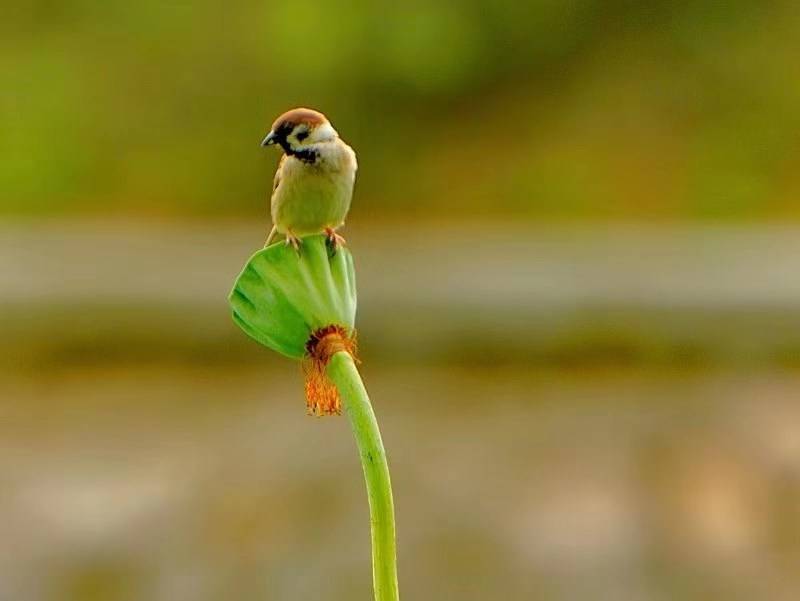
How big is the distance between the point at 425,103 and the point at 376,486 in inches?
96.3

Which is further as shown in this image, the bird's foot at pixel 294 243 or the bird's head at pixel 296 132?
the bird's head at pixel 296 132

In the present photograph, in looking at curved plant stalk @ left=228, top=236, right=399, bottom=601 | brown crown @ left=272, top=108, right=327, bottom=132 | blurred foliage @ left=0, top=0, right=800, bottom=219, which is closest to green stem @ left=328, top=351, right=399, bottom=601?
curved plant stalk @ left=228, top=236, right=399, bottom=601

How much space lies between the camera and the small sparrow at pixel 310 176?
62 centimetres

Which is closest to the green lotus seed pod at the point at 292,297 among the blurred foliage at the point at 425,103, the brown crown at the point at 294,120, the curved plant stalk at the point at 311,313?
the curved plant stalk at the point at 311,313

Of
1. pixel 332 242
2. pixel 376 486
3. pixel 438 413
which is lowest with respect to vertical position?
pixel 376 486

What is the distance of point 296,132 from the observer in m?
0.71

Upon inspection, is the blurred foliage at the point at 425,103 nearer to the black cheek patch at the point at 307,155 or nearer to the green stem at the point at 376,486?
the black cheek patch at the point at 307,155

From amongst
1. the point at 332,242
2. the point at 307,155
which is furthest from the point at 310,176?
the point at 332,242

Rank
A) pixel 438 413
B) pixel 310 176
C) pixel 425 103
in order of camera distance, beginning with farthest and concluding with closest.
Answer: pixel 425 103 → pixel 438 413 → pixel 310 176

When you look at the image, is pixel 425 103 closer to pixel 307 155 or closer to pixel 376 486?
pixel 307 155

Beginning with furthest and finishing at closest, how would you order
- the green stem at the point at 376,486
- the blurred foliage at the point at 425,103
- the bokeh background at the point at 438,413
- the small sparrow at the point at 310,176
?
the blurred foliage at the point at 425,103 → the bokeh background at the point at 438,413 → the small sparrow at the point at 310,176 → the green stem at the point at 376,486

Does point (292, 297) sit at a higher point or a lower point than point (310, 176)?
lower

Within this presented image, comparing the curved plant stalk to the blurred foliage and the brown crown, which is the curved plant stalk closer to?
the brown crown

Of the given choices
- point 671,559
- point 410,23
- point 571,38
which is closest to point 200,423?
point 671,559
